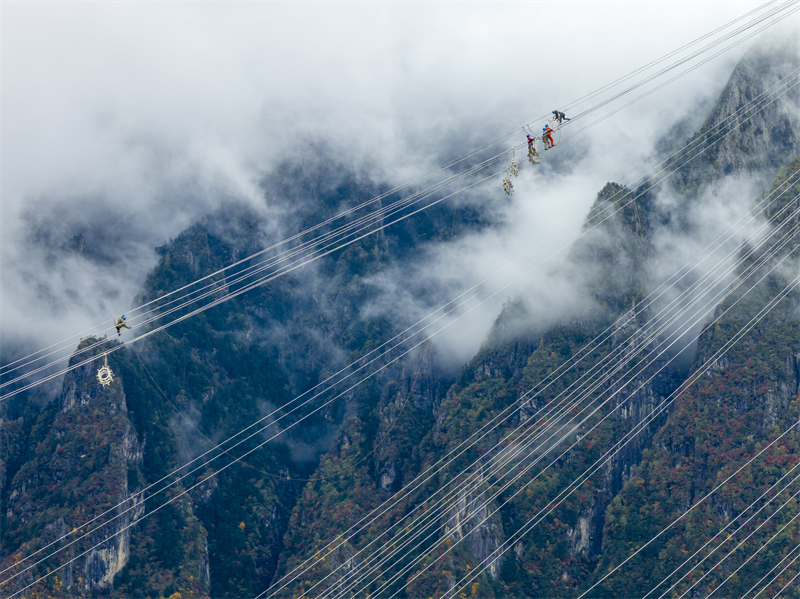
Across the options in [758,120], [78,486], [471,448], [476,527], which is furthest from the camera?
[758,120]

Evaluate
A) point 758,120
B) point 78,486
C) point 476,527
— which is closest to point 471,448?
point 476,527

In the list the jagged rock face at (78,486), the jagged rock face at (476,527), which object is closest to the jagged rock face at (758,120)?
the jagged rock face at (476,527)

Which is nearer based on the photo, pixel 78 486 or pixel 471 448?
pixel 78 486

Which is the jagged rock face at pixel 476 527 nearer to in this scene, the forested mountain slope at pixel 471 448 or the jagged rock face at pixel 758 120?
the forested mountain slope at pixel 471 448

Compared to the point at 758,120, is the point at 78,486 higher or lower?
higher

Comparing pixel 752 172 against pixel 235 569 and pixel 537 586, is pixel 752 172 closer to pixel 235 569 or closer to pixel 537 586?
pixel 537 586

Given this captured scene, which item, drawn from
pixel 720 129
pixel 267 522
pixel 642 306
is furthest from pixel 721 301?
pixel 267 522

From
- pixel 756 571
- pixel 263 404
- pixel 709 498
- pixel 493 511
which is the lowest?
pixel 756 571

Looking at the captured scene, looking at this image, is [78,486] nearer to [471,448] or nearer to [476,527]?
[471,448]
